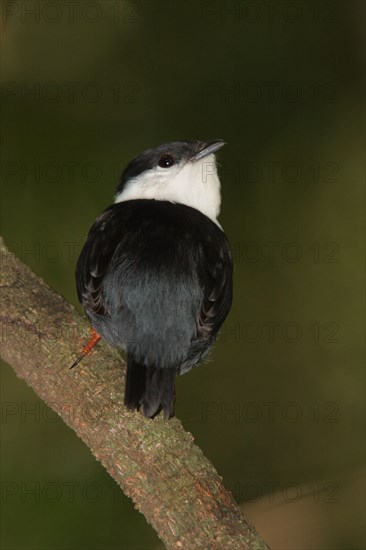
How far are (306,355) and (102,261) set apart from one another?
186 centimetres

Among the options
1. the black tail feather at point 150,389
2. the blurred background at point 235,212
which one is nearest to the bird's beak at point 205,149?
the blurred background at point 235,212

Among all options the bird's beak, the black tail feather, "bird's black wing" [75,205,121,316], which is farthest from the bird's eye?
the black tail feather

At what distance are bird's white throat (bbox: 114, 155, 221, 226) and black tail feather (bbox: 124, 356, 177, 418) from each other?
1180mm

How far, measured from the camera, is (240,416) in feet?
15.7

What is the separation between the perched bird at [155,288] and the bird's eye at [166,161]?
261 millimetres

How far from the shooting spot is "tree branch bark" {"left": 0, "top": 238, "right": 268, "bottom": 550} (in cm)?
279

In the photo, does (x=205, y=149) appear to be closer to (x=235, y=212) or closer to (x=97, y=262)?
(x=97, y=262)

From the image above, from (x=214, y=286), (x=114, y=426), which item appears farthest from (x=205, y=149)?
(x=114, y=426)

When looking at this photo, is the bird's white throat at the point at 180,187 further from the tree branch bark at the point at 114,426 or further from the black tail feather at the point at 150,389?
the black tail feather at the point at 150,389

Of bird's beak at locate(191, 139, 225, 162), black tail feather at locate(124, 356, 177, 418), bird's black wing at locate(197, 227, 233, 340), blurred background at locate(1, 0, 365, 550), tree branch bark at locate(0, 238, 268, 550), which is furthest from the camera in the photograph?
bird's beak at locate(191, 139, 225, 162)

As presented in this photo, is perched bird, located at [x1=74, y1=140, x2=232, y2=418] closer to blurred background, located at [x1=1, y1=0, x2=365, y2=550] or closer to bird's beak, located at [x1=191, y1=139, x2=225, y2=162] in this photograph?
bird's beak, located at [x1=191, y1=139, x2=225, y2=162]

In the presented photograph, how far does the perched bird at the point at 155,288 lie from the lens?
333 centimetres

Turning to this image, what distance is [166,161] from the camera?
13.9ft

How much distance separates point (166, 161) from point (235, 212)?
4.27 ft
